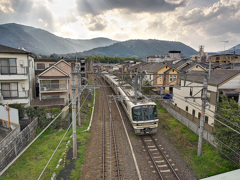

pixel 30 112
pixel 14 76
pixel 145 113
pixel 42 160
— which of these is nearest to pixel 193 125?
pixel 145 113

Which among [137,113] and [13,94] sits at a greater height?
[13,94]

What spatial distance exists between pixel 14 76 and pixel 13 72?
2.21 feet

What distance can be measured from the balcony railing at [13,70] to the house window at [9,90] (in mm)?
1360

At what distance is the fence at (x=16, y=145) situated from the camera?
31.4 ft

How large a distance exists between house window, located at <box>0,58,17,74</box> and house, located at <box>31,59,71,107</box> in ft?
9.68

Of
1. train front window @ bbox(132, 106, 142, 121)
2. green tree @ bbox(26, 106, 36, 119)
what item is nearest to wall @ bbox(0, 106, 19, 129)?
green tree @ bbox(26, 106, 36, 119)

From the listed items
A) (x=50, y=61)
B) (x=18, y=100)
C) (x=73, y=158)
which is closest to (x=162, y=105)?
(x=73, y=158)

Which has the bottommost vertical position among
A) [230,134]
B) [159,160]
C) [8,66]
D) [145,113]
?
[159,160]

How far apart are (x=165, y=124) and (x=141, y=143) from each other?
520 centimetres

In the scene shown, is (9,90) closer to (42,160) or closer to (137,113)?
(42,160)

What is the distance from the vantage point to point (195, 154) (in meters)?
11.7

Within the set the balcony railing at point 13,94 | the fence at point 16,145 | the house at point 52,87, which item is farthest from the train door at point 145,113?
the balcony railing at point 13,94

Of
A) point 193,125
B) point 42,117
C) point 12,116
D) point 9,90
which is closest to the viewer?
point 12,116

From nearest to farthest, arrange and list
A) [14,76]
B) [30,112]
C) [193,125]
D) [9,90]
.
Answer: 1. [193,125]
2. [30,112]
3. [14,76]
4. [9,90]
